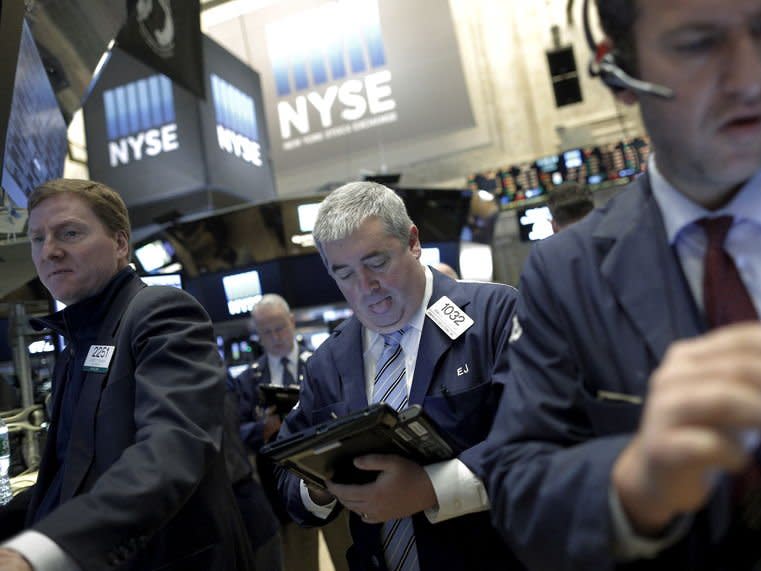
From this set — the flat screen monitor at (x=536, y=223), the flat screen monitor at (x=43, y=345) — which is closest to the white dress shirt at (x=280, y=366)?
the flat screen monitor at (x=536, y=223)

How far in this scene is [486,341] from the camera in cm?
178

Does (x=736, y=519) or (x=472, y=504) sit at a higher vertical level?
(x=736, y=519)

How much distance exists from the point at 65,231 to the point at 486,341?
3.90 ft

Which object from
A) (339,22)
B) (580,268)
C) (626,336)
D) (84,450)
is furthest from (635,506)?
(339,22)

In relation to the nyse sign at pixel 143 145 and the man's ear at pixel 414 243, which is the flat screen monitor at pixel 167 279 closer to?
the man's ear at pixel 414 243

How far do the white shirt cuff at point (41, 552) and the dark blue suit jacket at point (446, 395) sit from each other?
0.71m

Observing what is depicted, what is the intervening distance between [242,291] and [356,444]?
819 cm

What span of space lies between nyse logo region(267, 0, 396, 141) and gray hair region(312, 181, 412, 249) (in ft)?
34.9

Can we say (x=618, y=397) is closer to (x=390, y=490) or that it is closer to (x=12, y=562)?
(x=390, y=490)

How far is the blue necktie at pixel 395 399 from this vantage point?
1.71 m

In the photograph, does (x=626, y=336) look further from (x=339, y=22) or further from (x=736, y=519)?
(x=339, y=22)

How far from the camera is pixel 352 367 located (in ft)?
6.23

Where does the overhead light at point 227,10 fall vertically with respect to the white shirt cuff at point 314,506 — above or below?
above

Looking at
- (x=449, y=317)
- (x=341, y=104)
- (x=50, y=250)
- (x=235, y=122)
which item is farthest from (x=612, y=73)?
(x=341, y=104)
